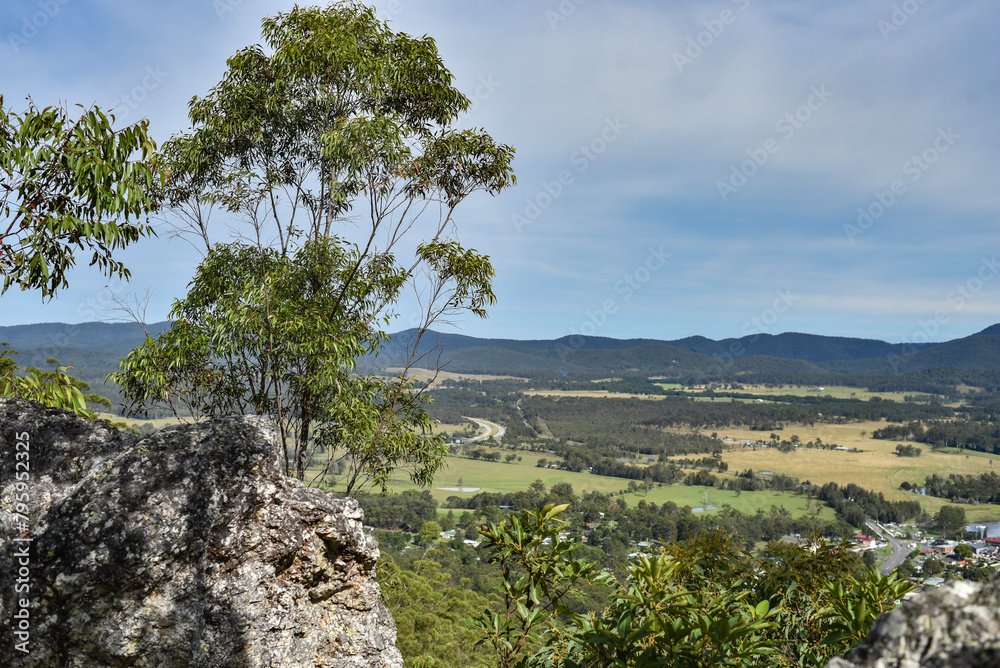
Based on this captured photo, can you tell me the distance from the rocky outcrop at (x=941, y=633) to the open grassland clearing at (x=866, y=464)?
79.6m

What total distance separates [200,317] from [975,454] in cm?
12737

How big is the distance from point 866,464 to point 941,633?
101 m

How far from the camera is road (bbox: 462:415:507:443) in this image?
9212cm

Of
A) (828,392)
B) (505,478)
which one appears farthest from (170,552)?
(828,392)

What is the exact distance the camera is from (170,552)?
9.42ft

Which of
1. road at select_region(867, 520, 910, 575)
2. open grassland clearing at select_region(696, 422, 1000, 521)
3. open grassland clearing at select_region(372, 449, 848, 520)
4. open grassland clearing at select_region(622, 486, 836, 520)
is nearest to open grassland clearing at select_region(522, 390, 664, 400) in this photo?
open grassland clearing at select_region(696, 422, 1000, 521)

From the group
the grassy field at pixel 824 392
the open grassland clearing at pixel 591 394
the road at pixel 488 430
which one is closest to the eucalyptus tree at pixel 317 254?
the road at pixel 488 430

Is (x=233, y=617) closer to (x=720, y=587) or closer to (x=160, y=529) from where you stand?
(x=160, y=529)

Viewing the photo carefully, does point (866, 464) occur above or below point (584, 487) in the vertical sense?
above

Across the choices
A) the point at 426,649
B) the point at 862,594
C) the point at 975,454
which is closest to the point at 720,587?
the point at 862,594

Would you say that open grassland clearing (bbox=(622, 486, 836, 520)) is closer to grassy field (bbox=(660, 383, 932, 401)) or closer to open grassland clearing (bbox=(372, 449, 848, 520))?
open grassland clearing (bbox=(372, 449, 848, 520))

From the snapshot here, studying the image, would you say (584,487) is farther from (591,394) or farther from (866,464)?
(591,394)

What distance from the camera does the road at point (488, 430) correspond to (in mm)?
92125

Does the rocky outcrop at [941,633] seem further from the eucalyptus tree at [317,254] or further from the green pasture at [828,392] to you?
the green pasture at [828,392]
